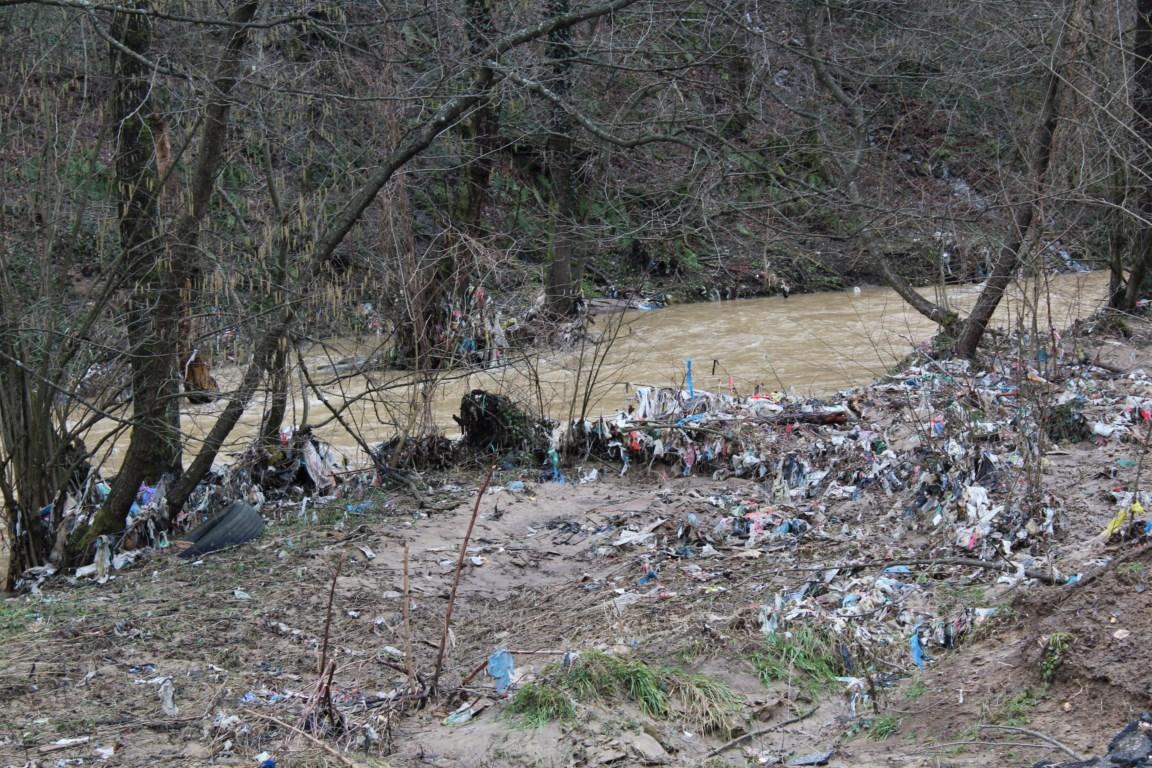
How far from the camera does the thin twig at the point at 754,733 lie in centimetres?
378

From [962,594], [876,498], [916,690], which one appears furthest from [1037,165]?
[916,690]

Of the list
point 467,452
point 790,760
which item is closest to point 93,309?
point 467,452

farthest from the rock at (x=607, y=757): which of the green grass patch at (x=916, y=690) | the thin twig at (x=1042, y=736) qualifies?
the thin twig at (x=1042, y=736)

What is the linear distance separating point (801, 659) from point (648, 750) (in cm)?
85

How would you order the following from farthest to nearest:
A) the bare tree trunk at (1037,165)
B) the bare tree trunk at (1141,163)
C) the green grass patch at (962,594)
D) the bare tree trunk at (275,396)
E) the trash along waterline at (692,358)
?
1. the bare tree trunk at (1141,163)
2. the bare tree trunk at (1037,165)
3. the trash along waterline at (692,358)
4. the bare tree trunk at (275,396)
5. the green grass patch at (962,594)

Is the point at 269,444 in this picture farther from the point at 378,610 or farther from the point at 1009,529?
the point at 1009,529

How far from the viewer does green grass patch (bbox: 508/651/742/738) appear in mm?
3947

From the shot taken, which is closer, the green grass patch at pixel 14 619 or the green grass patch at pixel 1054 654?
the green grass patch at pixel 1054 654

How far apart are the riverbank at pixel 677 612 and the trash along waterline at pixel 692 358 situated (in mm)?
828

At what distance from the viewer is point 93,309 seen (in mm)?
6598

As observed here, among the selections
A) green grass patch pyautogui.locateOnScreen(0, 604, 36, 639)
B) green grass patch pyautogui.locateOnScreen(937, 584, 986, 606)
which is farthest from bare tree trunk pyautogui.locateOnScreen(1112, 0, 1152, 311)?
green grass patch pyautogui.locateOnScreen(0, 604, 36, 639)

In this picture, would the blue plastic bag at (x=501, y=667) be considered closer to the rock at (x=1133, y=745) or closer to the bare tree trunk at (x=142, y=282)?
the rock at (x=1133, y=745)

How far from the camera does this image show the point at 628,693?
13.3 feet

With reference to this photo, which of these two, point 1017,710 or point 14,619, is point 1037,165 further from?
point 14,619
